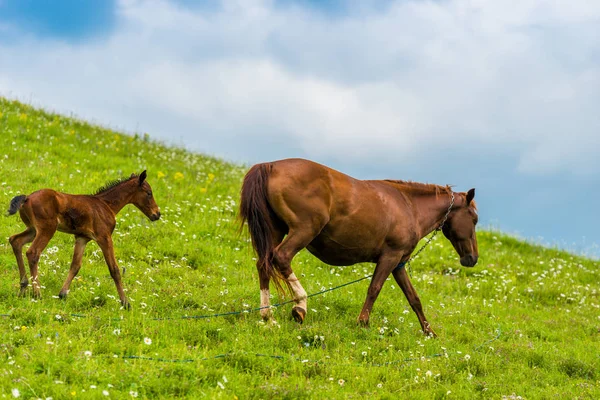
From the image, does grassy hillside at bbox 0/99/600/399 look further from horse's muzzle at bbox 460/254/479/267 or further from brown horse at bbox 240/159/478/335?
horse's muzzle at bbox 460/254/479/267

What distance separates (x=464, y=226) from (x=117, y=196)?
615 cm

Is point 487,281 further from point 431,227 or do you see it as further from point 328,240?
point 328,240

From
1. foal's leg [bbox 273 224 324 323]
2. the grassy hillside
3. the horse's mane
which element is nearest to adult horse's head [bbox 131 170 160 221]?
the grassy hillside

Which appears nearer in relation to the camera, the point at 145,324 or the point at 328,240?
the point at 145,324

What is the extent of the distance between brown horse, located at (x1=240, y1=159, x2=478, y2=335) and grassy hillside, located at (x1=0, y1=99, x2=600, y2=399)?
829mm

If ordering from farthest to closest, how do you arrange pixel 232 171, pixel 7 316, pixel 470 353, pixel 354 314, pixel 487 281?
pixel 232 171 < pixel 487 281 < pixel 354 314 < pixel 470 353 < pixel 7 316

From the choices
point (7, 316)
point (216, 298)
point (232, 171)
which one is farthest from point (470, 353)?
point (232, 171)

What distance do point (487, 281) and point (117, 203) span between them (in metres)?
9.70

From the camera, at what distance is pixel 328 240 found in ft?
32.3

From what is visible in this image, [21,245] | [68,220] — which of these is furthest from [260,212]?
[21,245]

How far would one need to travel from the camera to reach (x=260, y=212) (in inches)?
368

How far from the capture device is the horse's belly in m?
9.93

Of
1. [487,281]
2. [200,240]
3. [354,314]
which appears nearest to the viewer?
[354,314]

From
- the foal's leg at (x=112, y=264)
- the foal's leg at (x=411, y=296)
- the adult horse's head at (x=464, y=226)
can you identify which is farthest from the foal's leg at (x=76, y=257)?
the adult horse's head at (x=464, y=226)
